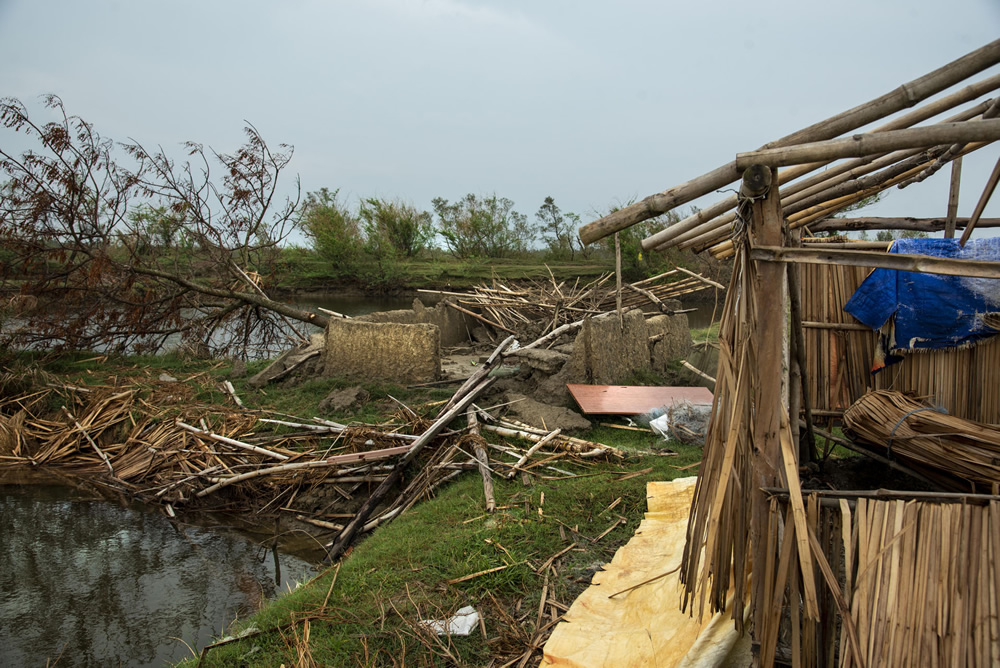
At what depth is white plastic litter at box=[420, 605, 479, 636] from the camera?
130 inches

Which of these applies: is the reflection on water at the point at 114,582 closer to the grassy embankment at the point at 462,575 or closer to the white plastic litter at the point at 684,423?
the grassy embankment at the point at 462,575

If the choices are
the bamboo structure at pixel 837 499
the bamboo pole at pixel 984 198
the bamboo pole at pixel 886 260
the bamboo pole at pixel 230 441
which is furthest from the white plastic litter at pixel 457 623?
the bamboo pole at pixel 984 198

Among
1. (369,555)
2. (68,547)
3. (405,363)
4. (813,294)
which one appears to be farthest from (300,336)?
(813,294)

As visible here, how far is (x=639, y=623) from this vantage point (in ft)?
10.6

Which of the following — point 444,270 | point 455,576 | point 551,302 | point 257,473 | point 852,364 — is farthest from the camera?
point 444,270

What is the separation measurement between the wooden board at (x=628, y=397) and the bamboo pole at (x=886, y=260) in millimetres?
4389

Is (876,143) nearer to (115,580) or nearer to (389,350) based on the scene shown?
(115,580)

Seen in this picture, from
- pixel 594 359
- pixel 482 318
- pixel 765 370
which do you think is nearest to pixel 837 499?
pixel 765 370

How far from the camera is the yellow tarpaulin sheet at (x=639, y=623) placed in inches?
114

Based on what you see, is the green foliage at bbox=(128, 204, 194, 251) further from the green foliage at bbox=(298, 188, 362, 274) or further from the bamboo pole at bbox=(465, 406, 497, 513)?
the green foliage at bbox=(298, 188, 362, 274)

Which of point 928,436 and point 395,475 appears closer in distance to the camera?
point 928,436

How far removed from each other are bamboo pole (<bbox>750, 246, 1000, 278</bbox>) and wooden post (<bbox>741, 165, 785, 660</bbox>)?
6cm

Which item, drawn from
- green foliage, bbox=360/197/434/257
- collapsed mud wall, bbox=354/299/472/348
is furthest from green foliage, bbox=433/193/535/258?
collapsed mud wall, bbox=354/299/472/348

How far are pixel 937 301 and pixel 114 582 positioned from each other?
6164 millimetres
